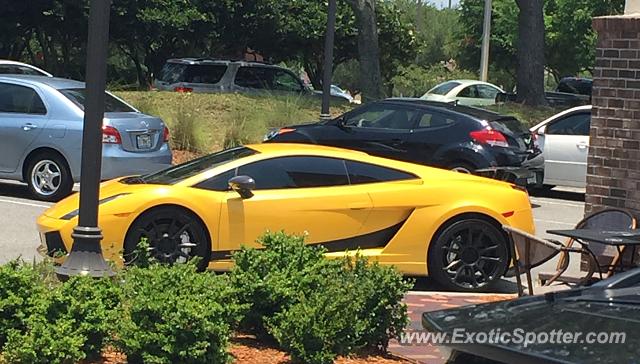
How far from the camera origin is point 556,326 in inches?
125

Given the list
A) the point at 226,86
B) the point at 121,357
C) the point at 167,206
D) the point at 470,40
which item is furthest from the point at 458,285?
the point at 470,40

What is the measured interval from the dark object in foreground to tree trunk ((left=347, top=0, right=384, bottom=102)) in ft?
68.1

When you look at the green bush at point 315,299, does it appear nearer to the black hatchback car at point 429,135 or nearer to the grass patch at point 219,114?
the black hatchback car at point 429,135

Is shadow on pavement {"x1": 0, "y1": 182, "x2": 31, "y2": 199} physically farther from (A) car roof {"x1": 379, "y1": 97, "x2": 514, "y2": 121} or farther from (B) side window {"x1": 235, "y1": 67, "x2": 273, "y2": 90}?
(B) side window {"x1": 235, "y1": 67, "x2": 273, "y2": 90}

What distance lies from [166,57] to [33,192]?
24252 millimetres

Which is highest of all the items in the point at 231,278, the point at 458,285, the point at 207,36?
the point at 207,36

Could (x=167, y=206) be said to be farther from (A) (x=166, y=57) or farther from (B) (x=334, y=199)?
(A) (x=166, y=57)

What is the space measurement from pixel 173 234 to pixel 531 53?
17.2 metres

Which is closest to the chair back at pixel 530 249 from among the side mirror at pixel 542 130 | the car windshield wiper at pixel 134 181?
the car windshield wiper at pixel 134 181

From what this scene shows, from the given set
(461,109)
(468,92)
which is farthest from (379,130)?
(468,92)

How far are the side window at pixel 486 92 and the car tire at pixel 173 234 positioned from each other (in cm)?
2157

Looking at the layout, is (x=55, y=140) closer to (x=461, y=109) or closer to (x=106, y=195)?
(x=106, y=195)

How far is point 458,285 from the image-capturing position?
8531mm

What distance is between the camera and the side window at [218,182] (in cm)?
848
